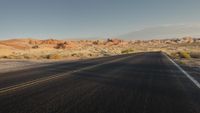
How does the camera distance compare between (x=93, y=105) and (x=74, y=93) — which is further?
(x=74, y=93)

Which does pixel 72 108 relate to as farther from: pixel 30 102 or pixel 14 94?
pixel 14 94

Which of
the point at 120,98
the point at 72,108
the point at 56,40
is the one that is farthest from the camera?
the point at 56,40

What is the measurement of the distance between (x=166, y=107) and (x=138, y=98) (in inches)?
48.4

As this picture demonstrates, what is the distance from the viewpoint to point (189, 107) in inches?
A: 254

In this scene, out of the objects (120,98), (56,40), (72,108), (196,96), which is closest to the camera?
(72,108)

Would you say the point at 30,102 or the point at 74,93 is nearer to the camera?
the point at 30,102

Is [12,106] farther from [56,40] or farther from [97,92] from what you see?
[56,40]

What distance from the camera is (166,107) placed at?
250 inches

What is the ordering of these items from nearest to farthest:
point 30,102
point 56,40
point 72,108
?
point 72,108
point 30,102
point 56,40

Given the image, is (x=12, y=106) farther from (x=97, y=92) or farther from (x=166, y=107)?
(x=166, y=107)

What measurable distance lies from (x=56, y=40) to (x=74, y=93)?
499 feet

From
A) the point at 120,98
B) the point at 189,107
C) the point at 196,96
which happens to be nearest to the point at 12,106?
the point at 120,98

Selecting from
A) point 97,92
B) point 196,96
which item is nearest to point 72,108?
point 97,92

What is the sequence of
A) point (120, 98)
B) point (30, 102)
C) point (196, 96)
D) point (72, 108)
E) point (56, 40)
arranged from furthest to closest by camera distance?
point (56, 40) → point (196, 96) → point (120, 98) → point (30, 102) → point (72, 108)
